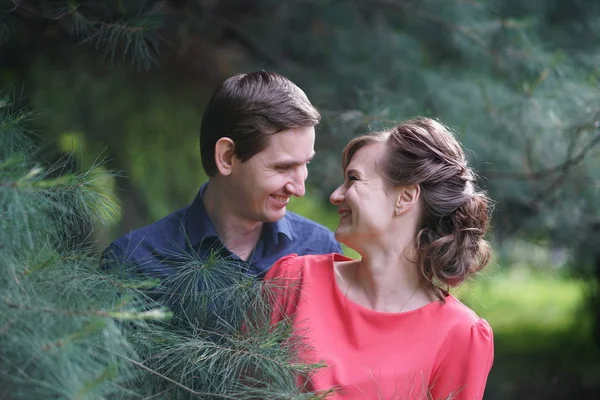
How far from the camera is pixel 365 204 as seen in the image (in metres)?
1.54

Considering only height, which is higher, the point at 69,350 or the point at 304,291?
the point at 69,350

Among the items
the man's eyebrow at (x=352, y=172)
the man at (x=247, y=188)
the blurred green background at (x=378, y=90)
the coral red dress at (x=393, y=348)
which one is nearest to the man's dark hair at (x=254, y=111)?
the man at (x=247, y=188)

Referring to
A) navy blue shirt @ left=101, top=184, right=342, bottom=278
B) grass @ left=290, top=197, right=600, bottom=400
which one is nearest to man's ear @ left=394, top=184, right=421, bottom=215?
navy blue shirt @ left=101, top=184, right=342, bottom=278

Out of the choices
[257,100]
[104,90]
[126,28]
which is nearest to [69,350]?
[257,100]

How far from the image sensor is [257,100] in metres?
1.79

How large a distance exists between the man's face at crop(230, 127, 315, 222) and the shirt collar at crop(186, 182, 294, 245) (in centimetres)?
10

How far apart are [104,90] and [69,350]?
2.45 m

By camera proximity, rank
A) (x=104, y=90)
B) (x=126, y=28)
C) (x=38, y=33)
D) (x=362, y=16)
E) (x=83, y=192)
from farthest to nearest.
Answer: (x=104, y=90) < (x=362, y=16) < (x=38, y=33) < (x=126, y=28) < (x=83, y=192)

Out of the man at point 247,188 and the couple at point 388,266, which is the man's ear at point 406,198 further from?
the man at point 247,188

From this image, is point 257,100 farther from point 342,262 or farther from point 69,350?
point 69,350

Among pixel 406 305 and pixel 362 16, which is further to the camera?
pixel 362 16

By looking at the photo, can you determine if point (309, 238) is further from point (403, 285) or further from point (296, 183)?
point (403, 285)

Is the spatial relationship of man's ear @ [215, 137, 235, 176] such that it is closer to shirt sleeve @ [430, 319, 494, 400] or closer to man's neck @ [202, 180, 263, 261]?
man's neck @ [202, 180, 263, 261]

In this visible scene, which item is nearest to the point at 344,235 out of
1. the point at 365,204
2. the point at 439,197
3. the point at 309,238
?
the point at 365,204
